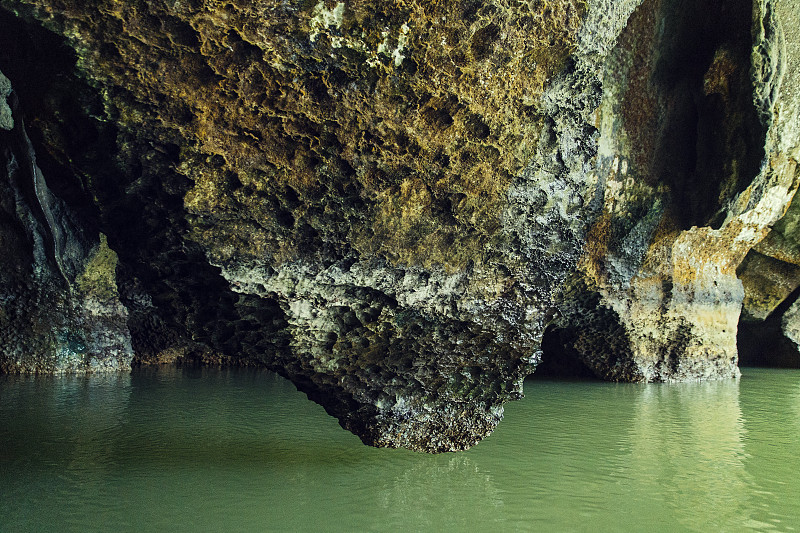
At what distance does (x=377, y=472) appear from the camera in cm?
296

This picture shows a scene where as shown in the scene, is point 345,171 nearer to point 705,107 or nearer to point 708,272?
point 705,107

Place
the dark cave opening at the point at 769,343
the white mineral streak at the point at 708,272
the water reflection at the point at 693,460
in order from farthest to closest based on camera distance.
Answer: the dark cave opening at the point at 769,343 < the white mineral streak at the point at 708,272 < the water reflection at the point at 693,460

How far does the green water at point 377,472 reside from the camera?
93.4 inches

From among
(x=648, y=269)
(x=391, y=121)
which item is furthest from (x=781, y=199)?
(x=391, y=121)

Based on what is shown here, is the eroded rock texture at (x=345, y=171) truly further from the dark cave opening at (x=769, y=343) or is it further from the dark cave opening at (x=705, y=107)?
the dark cave opening at (x=769, y=343)

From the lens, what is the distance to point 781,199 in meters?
7.55

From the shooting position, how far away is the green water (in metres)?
2.37

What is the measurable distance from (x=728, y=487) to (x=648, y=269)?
473cm

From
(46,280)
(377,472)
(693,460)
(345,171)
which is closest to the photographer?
(345,171)

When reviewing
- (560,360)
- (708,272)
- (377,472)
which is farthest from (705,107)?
(377,472)

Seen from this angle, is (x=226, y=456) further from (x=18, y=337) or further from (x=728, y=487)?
(x=18, y=337)

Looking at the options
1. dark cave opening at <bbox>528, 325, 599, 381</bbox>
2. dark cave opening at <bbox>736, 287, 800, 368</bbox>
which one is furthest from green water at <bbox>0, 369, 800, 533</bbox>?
dark cave opening at <bbox>736, 287, 800, 368</bbox>

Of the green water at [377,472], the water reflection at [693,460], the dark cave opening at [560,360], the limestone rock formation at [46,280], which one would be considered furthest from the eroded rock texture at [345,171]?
the dark cave opening at [560,360]

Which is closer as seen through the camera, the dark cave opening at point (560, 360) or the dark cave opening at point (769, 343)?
the dark cave opening at point (560, 360)
